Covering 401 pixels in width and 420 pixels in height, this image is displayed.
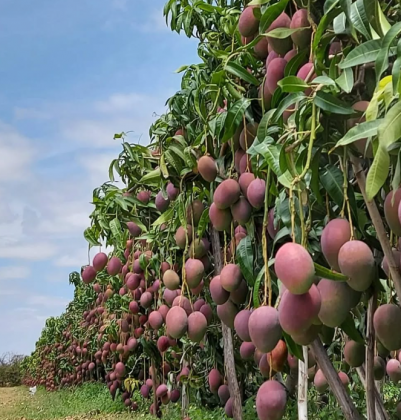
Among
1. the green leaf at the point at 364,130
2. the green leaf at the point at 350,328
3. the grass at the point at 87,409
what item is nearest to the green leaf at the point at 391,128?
the green leaf at the point at 364,130

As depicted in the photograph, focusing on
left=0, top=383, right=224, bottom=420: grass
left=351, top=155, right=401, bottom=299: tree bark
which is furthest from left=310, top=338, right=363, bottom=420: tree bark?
left=0, top=383, right=224, bottom=420: grass

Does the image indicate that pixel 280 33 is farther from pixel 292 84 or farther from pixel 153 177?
pixel 153 177

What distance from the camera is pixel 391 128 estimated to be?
1.83 feet

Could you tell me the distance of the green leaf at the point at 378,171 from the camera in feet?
1.97

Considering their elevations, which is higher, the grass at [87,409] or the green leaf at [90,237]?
the green leaf at [90,237]

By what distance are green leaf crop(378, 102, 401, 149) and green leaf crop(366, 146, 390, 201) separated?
1.2 inches

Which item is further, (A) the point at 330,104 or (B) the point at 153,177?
(B) the point at 153,177

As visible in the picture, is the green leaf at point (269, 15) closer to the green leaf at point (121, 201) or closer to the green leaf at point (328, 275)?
the green leaf at point (328, 275)

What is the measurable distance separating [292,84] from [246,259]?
512mm

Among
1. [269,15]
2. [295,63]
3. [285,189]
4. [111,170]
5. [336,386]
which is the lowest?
[336,386]

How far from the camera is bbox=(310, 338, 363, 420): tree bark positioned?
114 centimetres

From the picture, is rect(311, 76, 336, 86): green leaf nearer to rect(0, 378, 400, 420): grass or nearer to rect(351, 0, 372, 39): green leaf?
rect(351, 0, 372, 39): green leaf

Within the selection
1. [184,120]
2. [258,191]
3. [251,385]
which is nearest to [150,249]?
[184,120]

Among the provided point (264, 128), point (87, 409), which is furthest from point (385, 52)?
point (87, 409)
